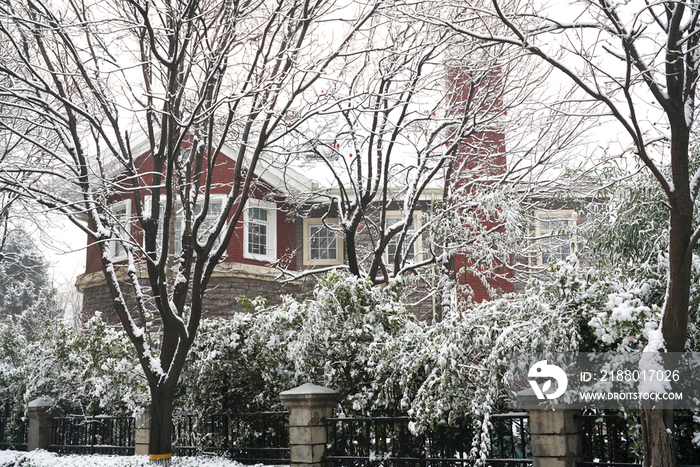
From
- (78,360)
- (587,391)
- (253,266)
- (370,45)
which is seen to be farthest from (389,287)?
(253,266)

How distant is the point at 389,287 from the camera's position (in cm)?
987

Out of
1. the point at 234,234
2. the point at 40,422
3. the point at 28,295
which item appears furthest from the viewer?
the point at 28,295

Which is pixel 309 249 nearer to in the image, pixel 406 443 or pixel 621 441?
pixel 406 443

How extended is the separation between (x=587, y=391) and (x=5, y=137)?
13.8m

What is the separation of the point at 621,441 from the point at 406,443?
269cm

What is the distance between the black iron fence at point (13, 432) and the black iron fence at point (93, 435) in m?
1.74

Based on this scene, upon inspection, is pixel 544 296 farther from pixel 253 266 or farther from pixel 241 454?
pixel 253 266

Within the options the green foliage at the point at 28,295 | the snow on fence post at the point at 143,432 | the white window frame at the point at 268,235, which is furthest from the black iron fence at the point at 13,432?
A: the green foliage at the point at 28,295

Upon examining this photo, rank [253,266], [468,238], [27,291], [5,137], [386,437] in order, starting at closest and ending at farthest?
1. [386,437]
2. [468,238]
3. [5,137]
4. [253,266]
5. [27,291]

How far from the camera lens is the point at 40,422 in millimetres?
13156

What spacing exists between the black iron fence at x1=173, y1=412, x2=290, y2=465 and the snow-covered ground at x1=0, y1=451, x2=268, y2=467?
0.31 meters

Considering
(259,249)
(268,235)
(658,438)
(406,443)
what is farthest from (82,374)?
(658,438)

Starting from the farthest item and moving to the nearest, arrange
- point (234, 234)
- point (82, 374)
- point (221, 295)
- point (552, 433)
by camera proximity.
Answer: point (234, 234)
point (221, 295)
point (82, 374)
point (552, 433)

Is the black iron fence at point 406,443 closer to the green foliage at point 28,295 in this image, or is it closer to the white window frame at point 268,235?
the white window frame at point 268,235
